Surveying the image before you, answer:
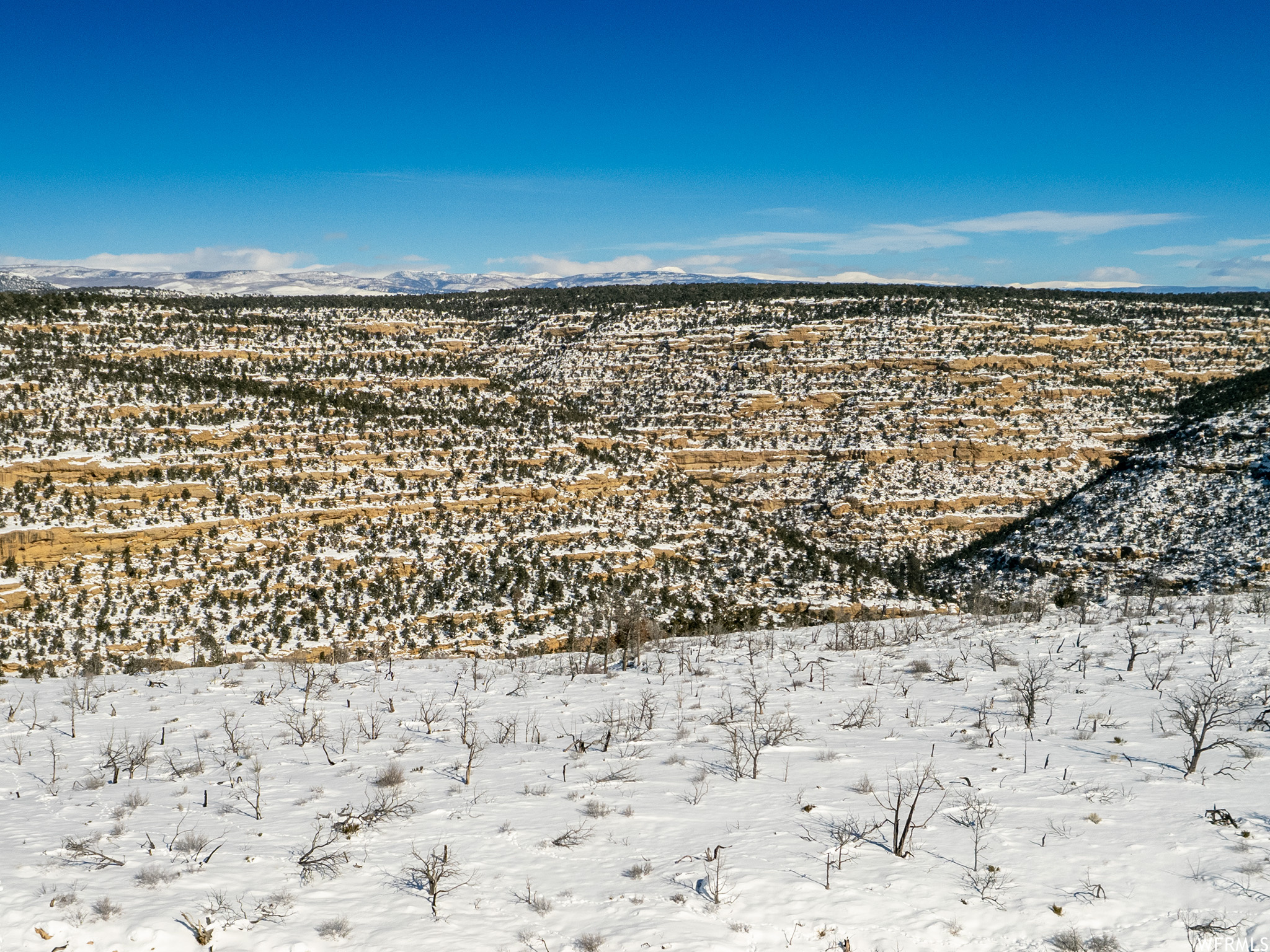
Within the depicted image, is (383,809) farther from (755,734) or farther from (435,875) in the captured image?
(755,734)

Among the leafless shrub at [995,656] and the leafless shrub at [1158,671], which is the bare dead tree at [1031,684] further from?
the leafless shrub at [1158,671]

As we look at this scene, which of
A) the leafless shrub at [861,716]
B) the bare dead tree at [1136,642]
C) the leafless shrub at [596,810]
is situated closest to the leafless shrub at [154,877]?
the leafless shrub at [596,810]

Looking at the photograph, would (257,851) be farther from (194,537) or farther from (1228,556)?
(1228,556)

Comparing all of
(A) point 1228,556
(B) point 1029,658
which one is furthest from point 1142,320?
(B) point 1029,658

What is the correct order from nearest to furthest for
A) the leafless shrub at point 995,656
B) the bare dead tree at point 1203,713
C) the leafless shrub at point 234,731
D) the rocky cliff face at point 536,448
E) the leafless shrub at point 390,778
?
the bare dead tree at point 1203,713 → the leafless shrub at point 390,778 → the leafless shrub at point 234,731 → the leafless shrub at point 995,656 → the rocky cliff face at point 536,448

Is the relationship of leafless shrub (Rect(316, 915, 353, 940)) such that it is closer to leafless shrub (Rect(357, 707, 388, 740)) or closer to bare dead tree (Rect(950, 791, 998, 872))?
leafless shrub (Rect(357, 707, 388, 740))

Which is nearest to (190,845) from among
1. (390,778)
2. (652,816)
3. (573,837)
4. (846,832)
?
Answer: (390,778)

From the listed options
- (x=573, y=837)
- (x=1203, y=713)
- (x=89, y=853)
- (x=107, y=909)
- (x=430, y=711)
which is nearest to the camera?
(x=107, y=909)
